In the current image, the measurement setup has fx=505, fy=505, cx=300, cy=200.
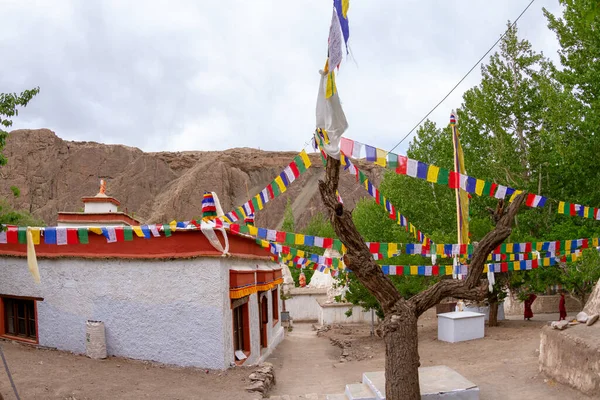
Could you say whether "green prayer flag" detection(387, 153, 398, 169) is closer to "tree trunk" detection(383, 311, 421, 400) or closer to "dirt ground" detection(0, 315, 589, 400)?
"tree trunk" detection(383, 311, 421, 400)

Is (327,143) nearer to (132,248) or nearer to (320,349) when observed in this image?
(132,248)

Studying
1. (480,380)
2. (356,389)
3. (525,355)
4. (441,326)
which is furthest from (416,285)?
(356,389)

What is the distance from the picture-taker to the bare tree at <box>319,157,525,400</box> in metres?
7.30

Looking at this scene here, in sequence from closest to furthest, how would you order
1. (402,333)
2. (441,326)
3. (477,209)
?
(402,333) → (441,326) → (477,209)

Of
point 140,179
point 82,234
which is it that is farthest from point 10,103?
point 140,179

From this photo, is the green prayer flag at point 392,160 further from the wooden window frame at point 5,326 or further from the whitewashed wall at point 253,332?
the wooden window frame at point 5,326

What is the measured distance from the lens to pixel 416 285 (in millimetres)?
19547

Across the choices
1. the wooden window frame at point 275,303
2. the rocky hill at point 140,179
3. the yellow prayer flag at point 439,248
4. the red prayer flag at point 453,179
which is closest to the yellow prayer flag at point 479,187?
the red prayer flag at point 453,179

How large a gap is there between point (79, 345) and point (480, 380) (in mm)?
9043

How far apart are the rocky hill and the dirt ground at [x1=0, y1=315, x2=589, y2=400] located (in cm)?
5693

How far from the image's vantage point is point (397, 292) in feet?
25.1

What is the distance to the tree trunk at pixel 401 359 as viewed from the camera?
728 centimetres

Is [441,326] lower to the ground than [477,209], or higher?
lower

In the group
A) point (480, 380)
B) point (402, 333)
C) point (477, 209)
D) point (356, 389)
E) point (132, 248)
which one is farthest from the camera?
point (477, 209)
